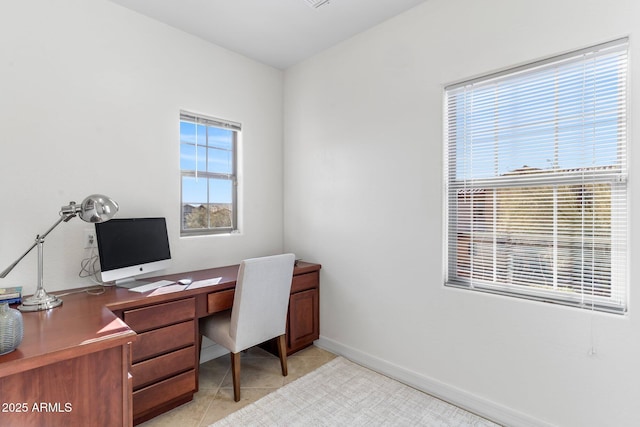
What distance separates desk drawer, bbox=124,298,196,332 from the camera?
185 cm

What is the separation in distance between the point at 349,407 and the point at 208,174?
2.20 metres

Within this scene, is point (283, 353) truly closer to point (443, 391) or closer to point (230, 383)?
point (230, 383)

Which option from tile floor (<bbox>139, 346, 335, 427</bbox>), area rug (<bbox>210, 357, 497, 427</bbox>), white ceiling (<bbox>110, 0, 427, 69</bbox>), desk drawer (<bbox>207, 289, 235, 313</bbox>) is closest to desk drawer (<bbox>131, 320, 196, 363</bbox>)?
desk drawer (<bbox>207, 289, 235, 313</bbox>)

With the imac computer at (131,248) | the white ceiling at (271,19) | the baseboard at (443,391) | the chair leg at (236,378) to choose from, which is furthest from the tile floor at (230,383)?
the white ceiling at (271,19)

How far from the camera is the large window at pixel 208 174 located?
2727mm

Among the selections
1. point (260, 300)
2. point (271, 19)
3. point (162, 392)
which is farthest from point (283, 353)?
point (271, 19)

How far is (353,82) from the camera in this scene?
8.91 ft

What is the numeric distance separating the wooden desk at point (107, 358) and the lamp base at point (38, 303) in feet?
0.16

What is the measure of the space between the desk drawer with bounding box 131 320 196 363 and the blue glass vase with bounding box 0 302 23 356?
758 mm

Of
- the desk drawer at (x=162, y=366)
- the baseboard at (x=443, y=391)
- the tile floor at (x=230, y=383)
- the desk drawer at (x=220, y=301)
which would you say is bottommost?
the tile floor at (x=230, y=383)

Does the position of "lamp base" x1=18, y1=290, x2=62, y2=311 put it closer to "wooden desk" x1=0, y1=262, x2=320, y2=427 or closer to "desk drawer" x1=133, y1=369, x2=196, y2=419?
"wooden desk" x1=0, y1=262, x2=320, y2=427

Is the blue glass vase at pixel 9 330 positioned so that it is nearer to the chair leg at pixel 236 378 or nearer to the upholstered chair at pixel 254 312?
the upholstered chair at pixel 254 312

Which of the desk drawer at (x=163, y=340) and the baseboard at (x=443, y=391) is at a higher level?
the desk drawer at (x=163, y=340)

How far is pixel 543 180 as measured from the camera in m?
1.81
